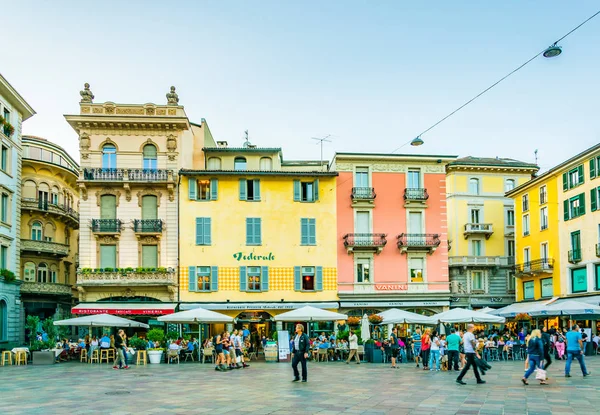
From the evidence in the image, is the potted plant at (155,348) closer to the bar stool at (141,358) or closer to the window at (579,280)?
the bar stool at (141,358)

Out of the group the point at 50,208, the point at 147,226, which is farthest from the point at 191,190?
the point at 50,208

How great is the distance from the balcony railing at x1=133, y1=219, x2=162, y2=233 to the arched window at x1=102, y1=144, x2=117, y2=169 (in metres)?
3.67

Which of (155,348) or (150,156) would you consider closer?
(155,348)

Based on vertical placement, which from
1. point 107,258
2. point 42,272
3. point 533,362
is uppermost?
point 107,258

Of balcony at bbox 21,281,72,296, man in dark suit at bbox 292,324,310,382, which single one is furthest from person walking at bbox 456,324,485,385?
balcony at bbox 21,281,72,296

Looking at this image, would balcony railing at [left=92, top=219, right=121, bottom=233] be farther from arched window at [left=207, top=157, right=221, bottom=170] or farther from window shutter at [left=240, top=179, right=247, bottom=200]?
window shutter at [left=240, top=179, right=247, bottom=200]

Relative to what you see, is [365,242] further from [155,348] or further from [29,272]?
[29,272]

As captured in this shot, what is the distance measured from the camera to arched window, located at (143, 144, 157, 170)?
1501 inches

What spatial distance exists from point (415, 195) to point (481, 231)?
1287 cm

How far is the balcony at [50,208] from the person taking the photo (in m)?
42.9

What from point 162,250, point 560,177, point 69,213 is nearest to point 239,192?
point 162,250

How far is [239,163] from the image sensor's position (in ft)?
135

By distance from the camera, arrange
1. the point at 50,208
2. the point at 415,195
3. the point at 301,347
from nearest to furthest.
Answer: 1. the point at 301,347
2. the point at 415,195
3. the point at 50,208

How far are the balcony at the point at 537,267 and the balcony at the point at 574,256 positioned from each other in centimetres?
268
